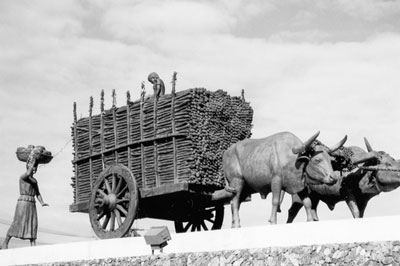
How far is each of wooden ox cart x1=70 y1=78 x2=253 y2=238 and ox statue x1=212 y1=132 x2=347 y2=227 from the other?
0.61 meters

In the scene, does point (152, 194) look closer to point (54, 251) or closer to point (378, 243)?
point (54, 251)

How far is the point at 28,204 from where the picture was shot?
54.8ft

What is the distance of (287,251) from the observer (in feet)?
38.2

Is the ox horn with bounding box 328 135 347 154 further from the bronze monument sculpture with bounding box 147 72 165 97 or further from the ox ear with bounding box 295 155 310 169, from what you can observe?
the bronze monument sculpture with bounding box 147 72 165 97

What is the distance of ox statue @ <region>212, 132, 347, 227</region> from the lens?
1395 centimetres

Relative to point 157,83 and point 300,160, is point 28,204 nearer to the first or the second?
point 157,83

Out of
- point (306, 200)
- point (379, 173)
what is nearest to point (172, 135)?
point (306, 200)

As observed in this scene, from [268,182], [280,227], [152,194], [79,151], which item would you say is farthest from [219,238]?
[79,151]

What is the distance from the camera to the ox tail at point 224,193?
575 inches

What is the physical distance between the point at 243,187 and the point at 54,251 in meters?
3.54

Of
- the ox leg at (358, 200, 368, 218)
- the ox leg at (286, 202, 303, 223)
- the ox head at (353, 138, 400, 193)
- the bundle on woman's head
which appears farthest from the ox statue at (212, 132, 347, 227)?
the bundle on woman's head

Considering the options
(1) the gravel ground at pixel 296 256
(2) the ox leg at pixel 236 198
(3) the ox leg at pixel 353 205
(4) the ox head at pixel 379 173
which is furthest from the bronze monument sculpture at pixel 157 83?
(3) the ox leg at pixel 353 205

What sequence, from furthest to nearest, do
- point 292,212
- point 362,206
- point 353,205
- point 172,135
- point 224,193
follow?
point 172,135, point 292,212, point 224,193, point 362,206, point 353,205

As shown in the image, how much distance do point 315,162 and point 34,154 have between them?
19.1 ft
